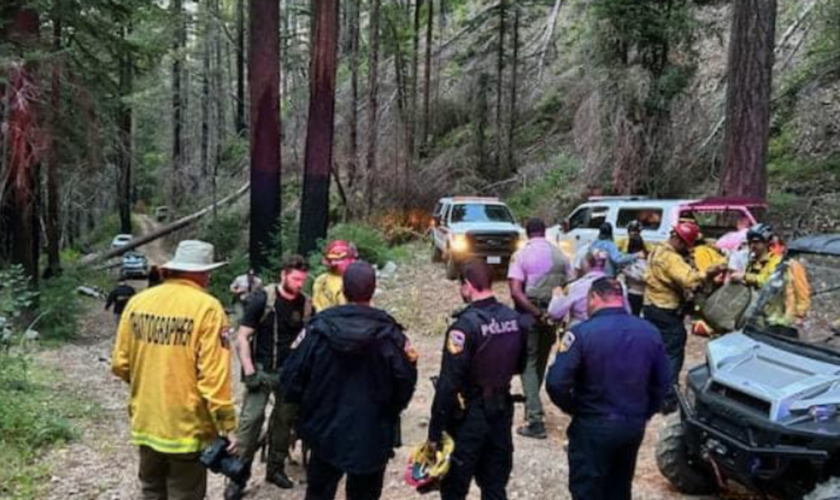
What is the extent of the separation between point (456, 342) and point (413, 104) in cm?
2197

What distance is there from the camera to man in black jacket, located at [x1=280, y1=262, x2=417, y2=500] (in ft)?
13.6

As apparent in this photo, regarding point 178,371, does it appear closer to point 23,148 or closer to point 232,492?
point 232,492

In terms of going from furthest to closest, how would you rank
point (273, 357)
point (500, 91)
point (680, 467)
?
point (500, 91) < point (273, 357) < point (680, 467)

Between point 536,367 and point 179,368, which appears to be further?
point 536,367

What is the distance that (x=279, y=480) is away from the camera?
19.9ft

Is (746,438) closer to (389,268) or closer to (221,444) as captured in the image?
(221,444)

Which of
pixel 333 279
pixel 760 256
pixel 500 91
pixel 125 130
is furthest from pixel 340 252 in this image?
pixel 125 130

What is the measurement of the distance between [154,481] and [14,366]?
20.3 feet

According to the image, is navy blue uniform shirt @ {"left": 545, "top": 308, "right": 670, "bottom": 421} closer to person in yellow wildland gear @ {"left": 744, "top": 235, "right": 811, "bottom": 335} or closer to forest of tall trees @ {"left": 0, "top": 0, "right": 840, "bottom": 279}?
person in yellow wildland gear @ {"left": 744, "top": 235, "right": 811, "bottom": 335}

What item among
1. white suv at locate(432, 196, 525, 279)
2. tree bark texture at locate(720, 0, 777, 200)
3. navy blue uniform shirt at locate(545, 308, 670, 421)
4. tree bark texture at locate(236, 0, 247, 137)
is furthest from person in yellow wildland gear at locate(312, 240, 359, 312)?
tree bark texture at locate(236, 0, 247, 137)

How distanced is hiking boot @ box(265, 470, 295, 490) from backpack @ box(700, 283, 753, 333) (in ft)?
13.1

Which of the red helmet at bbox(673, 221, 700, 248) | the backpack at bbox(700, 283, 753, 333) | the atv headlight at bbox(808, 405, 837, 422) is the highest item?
the red helmet at bbox(673, 221, 700, 248)

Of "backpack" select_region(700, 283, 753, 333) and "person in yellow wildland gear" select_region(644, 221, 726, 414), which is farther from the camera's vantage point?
"person in yellow wildland gear" select_region(644, 221, 726, 414)

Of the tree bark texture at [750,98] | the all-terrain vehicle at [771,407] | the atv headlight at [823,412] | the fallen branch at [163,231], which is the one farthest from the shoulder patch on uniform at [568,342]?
the fallen branch at [163,231]
